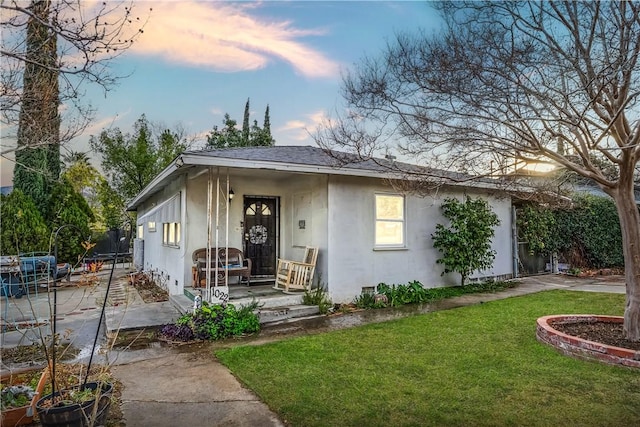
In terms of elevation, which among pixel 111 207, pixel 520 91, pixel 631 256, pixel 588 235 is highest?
pixel 520 91

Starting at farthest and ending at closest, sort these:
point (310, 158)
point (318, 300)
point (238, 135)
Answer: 1. point (238, 135)
2. point (310, 158)
3. point (318, 300)

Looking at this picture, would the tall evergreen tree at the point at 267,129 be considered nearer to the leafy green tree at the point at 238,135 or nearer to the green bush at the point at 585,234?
Result: the leafy green tree at the point at 238,135

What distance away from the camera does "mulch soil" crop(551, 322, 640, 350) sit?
4639 mm

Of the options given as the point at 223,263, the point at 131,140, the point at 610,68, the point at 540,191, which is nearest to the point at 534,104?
the point at 610,68

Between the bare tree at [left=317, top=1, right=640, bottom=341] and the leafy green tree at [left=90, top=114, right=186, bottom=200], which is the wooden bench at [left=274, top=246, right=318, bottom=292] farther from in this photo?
the leafy green tree at [left=90, top=114, right=186, bottom=200]

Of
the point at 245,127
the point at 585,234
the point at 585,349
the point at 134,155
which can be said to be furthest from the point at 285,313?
the point at 245,127

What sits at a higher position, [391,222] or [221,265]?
[391,222]

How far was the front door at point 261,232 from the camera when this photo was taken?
919 cm

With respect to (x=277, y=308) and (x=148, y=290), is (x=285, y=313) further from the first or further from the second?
(x=148, y=290)

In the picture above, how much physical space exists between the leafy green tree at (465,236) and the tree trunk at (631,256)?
14.4ft

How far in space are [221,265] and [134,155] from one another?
1618 centimetres

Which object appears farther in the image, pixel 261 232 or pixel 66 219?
pixel 66 219

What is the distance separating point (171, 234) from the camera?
9.44 meters

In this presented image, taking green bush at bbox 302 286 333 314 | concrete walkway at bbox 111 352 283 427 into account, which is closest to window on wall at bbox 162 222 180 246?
green bush at bbox 302 286 333 314
